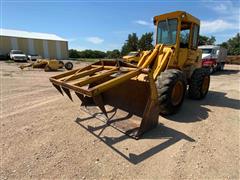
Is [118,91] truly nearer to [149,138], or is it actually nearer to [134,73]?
[134,73]

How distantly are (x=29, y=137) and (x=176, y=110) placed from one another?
3.29m

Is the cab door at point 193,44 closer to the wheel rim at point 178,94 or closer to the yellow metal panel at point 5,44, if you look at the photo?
the wheel rim at point 178,94

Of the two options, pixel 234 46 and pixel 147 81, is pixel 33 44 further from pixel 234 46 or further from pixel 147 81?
pixel 234 46

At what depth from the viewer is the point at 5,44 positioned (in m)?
32.3

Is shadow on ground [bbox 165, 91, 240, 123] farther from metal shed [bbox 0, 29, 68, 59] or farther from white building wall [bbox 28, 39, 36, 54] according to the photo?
white building wall [bbox 28, 39, 36, 54]

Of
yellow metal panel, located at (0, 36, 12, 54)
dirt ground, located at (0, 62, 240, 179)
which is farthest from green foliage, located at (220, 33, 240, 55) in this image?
yellow metal panel, located at (0, 36, 12, 54)

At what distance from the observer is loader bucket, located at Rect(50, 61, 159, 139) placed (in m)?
3.12

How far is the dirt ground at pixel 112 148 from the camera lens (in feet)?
7.75

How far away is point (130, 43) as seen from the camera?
48.8 metres

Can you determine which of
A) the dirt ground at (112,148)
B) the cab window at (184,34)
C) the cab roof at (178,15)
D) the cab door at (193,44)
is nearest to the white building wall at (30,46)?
Result: the dirt ground at (112,148)

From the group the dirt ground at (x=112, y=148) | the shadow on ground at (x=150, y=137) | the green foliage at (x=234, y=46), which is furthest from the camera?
the green foliage at (x=234, y=46)

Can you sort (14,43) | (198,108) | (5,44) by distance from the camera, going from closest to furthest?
(198,108) → (5,44) → (14,43)

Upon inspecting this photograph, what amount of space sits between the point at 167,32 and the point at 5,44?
35743mm

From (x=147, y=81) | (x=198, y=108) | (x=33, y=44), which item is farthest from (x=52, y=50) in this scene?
(x=147, y=81)
